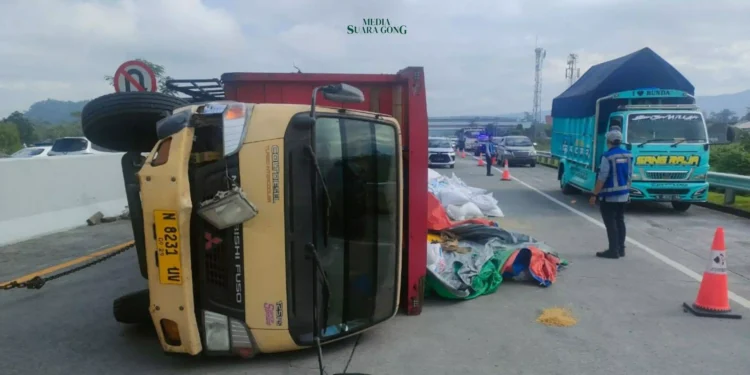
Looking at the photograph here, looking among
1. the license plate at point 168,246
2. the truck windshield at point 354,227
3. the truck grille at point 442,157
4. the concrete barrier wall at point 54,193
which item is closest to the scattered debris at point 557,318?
the truck windshield at point 354,227

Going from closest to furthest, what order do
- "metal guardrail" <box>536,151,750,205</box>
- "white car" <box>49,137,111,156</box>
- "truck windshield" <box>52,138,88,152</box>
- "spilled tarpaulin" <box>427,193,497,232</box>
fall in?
1. "spilled tarpaulin" <box>427,193,497,232</box>
2. "metal guardrail" <box>536,151,750,205</box>
3. "white car" <box>49,137,111,156</box>
4. "truck windshield" <box>52,138,88,152</box>

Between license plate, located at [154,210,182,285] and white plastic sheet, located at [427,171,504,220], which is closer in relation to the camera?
license plate, located at [154,210,182,285]

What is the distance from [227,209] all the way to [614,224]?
6.35 meters

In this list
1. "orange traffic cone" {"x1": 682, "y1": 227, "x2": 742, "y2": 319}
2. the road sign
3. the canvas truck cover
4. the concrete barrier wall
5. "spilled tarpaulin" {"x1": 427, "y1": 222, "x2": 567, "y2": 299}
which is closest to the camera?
"orange traffic cone" {"x1": 682, "y1": 227, "x2": 742, "y2": 319}

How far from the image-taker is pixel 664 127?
13078mm

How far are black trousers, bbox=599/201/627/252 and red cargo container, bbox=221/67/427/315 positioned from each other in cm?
394

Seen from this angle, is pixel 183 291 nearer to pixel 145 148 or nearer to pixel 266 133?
pixel 266 133

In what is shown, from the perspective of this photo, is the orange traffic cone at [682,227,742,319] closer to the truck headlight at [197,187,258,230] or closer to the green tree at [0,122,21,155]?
the truck headlight at [197,187,258,230]

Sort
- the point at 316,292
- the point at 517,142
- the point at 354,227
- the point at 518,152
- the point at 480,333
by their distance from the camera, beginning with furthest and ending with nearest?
the point at 517,142 → the point at 518,152 → the point at 480,333 → the point at 354,227 → the point at 316,292

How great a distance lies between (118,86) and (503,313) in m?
6.46

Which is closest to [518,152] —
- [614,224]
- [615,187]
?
[615,187]

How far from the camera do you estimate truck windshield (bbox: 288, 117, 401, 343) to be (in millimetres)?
4168

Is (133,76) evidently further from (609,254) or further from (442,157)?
(442,157)

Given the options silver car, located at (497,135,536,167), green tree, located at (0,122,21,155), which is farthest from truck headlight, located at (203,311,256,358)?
green tree, located at (0,122,21,155)
